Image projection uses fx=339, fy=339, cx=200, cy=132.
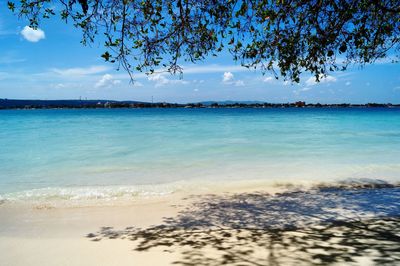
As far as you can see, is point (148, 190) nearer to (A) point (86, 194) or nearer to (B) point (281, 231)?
(A) point (86, 194)

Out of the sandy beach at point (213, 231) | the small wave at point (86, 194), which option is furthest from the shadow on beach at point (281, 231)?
the small wave at point (86, 194)

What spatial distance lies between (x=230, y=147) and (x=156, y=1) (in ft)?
53.5

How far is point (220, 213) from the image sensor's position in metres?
7.92

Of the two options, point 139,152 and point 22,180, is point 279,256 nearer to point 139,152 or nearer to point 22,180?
point 22,180

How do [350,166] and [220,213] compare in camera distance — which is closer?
[220,213]

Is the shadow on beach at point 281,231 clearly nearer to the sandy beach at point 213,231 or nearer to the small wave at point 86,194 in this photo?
the sandy beach at point 213,231

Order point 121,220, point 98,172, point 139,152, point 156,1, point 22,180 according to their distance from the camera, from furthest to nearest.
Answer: point 139,152
point 98,172
point 22,180
point 121,220
point 156,1

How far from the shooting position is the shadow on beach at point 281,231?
530 cm

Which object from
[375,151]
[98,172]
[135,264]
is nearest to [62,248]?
[135,264]

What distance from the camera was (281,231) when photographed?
6492 mm

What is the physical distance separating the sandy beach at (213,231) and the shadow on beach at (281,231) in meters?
0.02

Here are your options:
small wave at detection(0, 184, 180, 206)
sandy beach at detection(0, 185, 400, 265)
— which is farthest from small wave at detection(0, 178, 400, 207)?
sandy beach at detection(0, 185, 400, 265)

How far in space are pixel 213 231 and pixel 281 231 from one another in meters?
1.31

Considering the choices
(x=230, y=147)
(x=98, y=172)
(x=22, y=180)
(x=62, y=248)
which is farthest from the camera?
(x=230, y=147)
